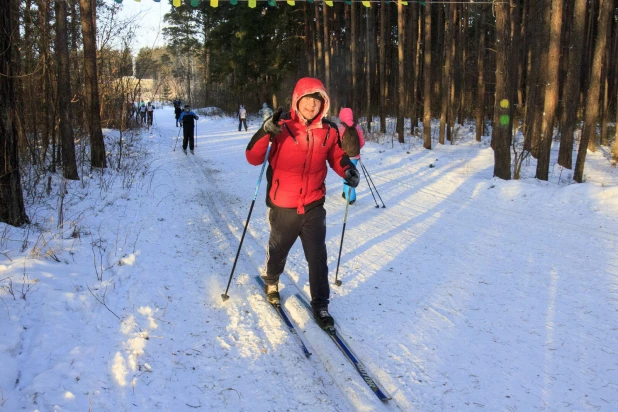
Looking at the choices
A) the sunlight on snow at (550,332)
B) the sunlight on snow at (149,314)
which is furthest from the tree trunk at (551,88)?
the sunlight on snow at (149,314)

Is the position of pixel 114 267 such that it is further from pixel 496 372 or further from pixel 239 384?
pixel 496 372

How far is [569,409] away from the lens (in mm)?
2717

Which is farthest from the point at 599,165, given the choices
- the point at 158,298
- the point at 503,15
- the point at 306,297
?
the point at 158,298

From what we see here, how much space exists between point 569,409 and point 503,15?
10212 mm

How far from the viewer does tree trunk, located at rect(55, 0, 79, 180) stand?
27.3 feet

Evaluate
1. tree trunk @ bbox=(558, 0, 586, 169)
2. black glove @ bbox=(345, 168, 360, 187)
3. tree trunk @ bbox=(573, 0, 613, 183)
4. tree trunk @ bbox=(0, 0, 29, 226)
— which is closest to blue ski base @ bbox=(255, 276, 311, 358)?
black glove @ bbox=(345, 168, 360, 187)

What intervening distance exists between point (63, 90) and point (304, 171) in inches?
278

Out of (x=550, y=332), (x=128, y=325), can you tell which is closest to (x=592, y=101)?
(x=550, y=332)

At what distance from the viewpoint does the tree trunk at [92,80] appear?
973 cm

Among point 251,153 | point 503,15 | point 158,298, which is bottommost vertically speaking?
point 158,298

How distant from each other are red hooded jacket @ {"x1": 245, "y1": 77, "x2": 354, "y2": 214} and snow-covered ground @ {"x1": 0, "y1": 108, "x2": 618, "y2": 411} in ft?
3.78

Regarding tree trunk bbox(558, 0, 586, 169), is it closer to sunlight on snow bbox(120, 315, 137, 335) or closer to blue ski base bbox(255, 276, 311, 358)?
blue ski base bbox(255, 276, 311, 358)

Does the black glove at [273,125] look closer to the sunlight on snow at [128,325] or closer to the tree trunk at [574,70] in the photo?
the sunlight on snow at [128,325]

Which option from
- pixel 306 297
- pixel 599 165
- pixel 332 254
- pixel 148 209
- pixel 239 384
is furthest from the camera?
pixel 599 165
